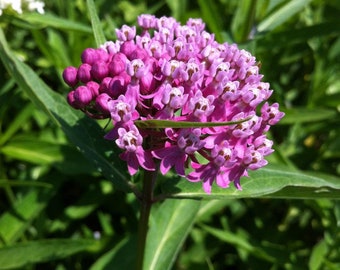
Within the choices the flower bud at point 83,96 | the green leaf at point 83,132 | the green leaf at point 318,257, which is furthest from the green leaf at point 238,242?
the flower bud at point 83,96

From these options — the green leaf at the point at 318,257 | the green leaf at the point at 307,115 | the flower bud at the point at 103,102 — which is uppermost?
the flower bud at the point at 103,102

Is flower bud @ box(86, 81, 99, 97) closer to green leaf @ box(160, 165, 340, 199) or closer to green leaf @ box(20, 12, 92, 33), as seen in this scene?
green leaf @ box(160, 165, 340, 199)

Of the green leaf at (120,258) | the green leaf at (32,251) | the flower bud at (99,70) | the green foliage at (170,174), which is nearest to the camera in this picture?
the flower bud at (99,70)

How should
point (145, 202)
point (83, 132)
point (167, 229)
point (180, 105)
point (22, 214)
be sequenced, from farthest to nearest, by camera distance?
point (22, 214) < point (167, 229) < point (83, 132) < point (145, 202) < point (180, 105)

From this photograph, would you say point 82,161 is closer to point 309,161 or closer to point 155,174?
point 155,174

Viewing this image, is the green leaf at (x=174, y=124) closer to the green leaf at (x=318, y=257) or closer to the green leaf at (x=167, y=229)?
the green leaf at (x=167, y=229)

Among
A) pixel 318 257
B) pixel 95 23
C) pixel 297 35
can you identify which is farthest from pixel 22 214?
pixel 297 35

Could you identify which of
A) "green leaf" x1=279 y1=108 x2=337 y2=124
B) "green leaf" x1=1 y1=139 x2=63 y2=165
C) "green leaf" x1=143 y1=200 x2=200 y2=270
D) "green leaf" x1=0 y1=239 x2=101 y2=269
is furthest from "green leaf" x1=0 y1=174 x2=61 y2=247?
"green leaf" x1=279 y1=108 x2=337 y2=124

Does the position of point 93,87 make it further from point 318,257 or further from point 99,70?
point 318,257
